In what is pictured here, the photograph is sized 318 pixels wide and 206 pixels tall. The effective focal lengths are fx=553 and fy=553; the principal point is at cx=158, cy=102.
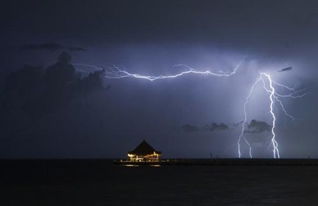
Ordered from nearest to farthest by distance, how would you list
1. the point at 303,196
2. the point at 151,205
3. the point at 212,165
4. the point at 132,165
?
the point at 151,205, the point at 303,196, the point at 132,165, the point at 212,165

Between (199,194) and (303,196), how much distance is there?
10045 mm

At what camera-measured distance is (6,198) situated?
52.3 m

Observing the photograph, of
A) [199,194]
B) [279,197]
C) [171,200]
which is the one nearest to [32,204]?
[171,200]

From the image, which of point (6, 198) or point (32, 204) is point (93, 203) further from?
point (6, 198)

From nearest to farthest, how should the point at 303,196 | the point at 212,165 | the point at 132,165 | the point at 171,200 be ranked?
the point at 171,200 < the point at 303,196 < the point at 132,165 < the point at 212,165

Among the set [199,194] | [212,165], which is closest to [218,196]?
[199,194]

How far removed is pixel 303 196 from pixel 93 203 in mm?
19719

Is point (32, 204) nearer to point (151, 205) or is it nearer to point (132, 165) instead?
point (151, 205)

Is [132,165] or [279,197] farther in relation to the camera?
[132,165]

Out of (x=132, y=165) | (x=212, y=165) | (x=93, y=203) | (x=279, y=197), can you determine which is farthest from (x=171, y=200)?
(x=212, y=165)

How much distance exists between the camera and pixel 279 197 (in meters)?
50.6

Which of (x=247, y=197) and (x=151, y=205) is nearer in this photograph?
(x=151, y=205)

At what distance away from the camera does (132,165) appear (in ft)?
496

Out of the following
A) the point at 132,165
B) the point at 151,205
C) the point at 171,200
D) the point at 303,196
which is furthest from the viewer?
the point at 132,165
